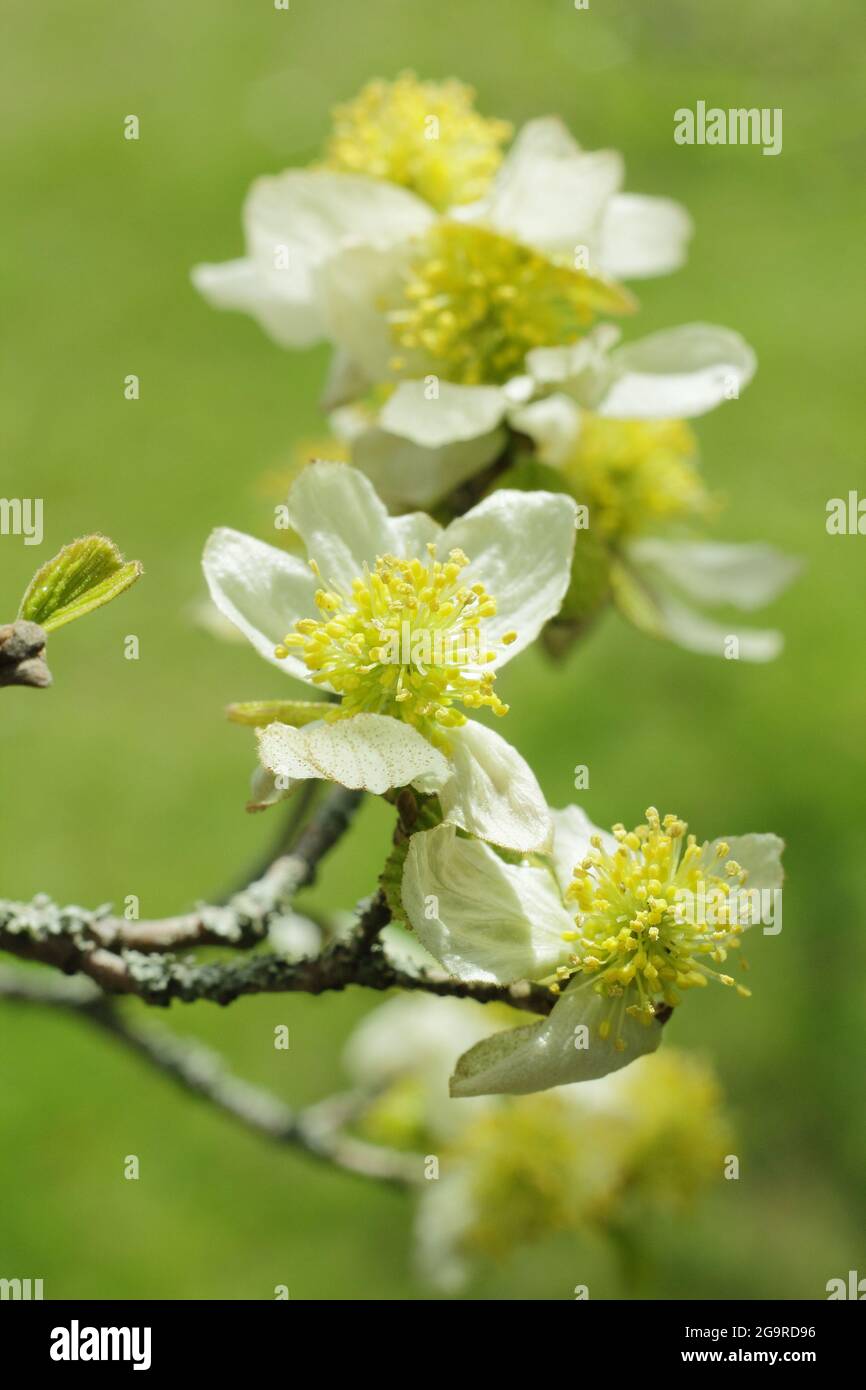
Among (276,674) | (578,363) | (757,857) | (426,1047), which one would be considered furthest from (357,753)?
(276,674)

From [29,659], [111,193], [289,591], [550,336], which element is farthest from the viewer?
[111,193]

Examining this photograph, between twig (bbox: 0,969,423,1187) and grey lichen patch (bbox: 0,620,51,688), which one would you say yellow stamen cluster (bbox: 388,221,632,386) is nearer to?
grey lichen patch (bbox: 0,620,51,688)

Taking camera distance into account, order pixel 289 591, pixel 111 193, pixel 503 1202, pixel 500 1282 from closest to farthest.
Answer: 1. pixel 289 591
2. pixel 503 1202
3. pixel 500 1282
4. pixel 111 193

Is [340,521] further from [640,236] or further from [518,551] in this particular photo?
[640,236]

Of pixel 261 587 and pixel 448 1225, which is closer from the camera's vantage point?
pixel 261 587

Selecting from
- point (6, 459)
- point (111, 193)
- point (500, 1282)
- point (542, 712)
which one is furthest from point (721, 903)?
point (111, 193)

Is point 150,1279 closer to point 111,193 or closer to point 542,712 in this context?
point 542,712

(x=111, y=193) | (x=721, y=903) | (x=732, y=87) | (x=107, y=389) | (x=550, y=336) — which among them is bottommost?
(x=721, y=903)
